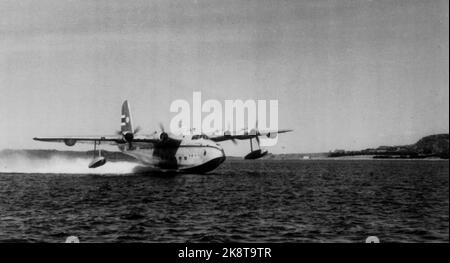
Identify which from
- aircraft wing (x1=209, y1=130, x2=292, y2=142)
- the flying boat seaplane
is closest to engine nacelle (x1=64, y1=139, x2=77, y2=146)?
the flying boat seaplane

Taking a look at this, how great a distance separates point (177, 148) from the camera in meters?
54.5

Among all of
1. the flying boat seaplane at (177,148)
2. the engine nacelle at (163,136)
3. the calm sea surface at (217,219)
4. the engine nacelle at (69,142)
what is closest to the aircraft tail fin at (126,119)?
the flying boat seaplane at (177,148)

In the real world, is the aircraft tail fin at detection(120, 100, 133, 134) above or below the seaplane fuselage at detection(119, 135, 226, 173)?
above

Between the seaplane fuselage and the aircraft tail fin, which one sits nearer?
the seaplane fuselage

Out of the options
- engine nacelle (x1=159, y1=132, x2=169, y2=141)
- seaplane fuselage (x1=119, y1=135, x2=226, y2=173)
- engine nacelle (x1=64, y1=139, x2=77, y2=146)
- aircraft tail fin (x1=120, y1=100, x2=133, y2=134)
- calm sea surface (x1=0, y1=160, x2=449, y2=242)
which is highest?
aircraft tail fin (x1=120, y1=100, x2=133, y2=134)

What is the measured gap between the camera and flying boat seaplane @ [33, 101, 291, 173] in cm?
5122

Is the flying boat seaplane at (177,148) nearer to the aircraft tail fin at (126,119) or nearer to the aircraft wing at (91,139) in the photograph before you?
the aircraft wing at (91,139)

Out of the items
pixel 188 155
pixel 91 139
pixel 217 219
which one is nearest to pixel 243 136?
pixel 188 155

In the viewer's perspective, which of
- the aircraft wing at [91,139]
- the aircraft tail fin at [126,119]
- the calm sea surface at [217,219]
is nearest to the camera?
the calm sea surface at [217,219]

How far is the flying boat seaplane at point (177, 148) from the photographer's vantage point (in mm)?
51219

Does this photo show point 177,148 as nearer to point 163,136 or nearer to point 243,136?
point 163,136

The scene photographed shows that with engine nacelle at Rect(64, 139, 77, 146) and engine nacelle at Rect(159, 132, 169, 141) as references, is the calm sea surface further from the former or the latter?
engine nacelle at Rect(159, 132, 169, 141)
